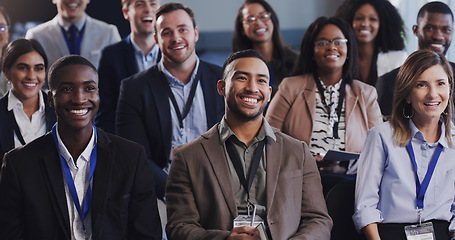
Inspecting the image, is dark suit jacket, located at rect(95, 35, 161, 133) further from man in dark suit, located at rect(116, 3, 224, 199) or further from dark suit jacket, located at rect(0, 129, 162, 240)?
dark suit jacket, located at rect(0, 129, 162, 240)

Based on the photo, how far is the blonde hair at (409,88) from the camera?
312 centimetres

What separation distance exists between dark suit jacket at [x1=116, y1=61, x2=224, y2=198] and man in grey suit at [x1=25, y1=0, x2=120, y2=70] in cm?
109

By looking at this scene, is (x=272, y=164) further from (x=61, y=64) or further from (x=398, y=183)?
(x=61, y=64)

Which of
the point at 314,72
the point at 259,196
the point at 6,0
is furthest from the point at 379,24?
the point at 6,0

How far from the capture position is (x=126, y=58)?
4.58 m

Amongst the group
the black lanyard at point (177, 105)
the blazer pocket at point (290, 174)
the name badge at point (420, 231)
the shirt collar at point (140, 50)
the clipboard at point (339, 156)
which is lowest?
the name badge at point (420, 231)

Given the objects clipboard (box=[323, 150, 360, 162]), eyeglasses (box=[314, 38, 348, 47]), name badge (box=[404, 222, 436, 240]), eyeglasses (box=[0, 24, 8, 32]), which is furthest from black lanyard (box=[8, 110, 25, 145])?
name badge (box=[404, 222, 436, 240])

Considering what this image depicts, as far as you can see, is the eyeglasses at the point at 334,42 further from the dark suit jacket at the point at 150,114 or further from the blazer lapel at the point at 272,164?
the blazer lapel at the point at 272,164

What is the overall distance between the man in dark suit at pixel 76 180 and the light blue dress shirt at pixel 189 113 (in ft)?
3.04

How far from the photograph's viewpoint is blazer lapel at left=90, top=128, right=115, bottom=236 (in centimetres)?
Answer: 274

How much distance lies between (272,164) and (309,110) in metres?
1.19

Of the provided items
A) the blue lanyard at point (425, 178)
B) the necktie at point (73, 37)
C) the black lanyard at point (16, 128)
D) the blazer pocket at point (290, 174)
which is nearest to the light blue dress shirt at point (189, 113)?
the black lanyard at point (16, 128)

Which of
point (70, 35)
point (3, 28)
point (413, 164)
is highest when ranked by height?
point (3, 28)

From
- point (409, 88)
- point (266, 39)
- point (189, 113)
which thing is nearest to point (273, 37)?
point (266, 39)
